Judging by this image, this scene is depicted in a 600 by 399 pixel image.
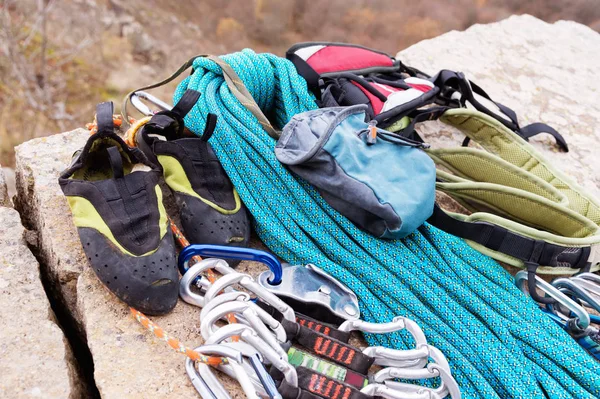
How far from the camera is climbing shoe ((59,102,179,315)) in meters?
1.12

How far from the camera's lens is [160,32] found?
530cm

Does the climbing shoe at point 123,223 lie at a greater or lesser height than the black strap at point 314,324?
greater

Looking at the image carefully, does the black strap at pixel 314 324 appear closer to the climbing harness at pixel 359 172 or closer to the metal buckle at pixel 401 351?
the metal buckle at pixel 401 351

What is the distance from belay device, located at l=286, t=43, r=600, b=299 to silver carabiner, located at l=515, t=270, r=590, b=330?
33mm

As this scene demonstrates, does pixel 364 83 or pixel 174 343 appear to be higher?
pixel 364 83

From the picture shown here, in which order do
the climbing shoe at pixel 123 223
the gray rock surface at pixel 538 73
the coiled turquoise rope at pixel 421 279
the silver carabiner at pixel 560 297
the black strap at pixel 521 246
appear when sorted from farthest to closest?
1. the gray rock surface at pixel 538 73
2. the black strap at pixel 521 246
3. the silver carabiner at pixel 560 297
4. the coiled turquoise rope at pixel 421 279
5. the climbing shoe at pixel 123 223

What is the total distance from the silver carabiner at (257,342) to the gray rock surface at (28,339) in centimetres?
32

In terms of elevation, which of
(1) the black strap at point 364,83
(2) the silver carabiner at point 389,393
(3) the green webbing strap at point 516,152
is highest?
(1) the black strap at point 364,83

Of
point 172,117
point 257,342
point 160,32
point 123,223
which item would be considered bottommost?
point 160,32

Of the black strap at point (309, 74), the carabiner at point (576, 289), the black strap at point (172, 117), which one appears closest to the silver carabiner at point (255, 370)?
the black strap at point (172, 117)

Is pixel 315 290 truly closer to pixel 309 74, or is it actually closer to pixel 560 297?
pixel 560 297

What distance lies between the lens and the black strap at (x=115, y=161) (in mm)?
1200

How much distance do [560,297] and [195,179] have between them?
1025 millimetres

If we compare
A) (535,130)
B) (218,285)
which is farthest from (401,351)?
(535,130)
